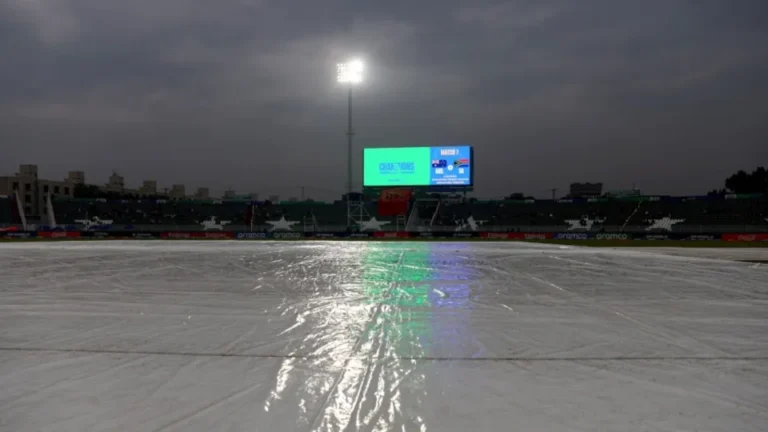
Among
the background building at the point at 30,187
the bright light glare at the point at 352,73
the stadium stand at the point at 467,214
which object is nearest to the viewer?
the bright light glare at the point at 352,73

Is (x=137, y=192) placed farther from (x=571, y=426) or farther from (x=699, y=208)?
(x=571, y=426)

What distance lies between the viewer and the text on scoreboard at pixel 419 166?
1373 inches

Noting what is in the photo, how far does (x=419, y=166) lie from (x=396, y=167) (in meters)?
2.01

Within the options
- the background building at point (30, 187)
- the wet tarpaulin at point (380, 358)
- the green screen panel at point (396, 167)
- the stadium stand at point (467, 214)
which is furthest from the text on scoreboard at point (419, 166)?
the background building at point (30, 187)

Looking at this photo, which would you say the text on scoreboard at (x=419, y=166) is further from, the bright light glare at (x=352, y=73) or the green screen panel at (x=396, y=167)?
the bright light glare at (x=352, y=73)

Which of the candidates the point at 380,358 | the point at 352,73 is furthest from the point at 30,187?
the point at 380,358

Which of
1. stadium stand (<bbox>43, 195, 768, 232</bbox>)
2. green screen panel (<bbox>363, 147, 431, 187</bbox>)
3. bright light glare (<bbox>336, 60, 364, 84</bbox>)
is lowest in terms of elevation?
stadium stand (<bbox>43, 195, 768, 232</bbox>)

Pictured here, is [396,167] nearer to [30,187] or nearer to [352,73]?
[352,73]

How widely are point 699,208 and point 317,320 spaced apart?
140ft

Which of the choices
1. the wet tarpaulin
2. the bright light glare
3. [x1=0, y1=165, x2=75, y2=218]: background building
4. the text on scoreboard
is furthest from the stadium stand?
[x1=0, y1=165, x2=75, y2=218]: background building

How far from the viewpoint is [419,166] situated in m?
35.3

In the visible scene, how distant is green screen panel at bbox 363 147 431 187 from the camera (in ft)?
116

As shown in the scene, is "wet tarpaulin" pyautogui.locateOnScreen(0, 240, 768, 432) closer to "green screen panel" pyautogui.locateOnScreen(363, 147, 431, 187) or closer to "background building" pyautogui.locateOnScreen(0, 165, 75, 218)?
"green screen panel" pyautogui.locateOnScreen(363, 147, 431, 187)

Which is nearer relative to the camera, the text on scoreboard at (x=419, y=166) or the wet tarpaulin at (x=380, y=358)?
the wet tarpaulin at (x=380, y=358)
